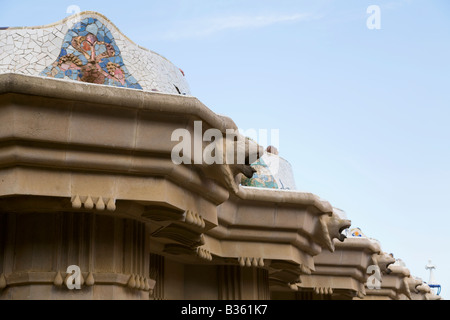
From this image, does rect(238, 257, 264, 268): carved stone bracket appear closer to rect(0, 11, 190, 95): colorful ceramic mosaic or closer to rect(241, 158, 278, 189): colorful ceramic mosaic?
rect(241, 158, 278, 189): colorful ceramic mosaic

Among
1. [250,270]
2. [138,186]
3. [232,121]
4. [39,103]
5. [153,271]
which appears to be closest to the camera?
[39,103]

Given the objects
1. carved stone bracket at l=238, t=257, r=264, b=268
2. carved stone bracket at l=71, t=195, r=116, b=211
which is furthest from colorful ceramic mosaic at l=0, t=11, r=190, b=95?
carved stone bracket at l=238, t=257, r=264, b=268

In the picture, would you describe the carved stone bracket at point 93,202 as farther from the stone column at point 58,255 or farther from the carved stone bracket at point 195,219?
the carved stone bracket at point 195,219

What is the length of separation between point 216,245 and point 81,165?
4.04 metres

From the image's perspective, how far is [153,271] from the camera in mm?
10695

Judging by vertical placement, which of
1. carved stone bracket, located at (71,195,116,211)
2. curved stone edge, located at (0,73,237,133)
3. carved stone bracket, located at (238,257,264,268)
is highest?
curved stone edge, located at (0,73,237,133)

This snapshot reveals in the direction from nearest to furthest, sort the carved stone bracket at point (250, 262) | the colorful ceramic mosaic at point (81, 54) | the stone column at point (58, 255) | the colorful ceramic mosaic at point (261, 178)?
the stone column at point (58, 255)
the colorful ceramic mosaic at point (81, 54)
the carved stone bracket at point (250, 262)
the colorful ceramic mosaic at point (261, 178)

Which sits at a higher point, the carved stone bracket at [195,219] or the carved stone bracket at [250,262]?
the carved stone bracket at [250,262]

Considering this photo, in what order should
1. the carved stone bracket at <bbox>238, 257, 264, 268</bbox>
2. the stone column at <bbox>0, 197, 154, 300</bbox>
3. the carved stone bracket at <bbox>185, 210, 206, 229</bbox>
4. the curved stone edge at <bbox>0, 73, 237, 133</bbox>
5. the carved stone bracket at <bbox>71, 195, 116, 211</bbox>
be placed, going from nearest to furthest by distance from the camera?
the curved stone edge at <bbox>0, 73, 237, 133</bbox>
the carved stone bracket at <bbox>71, 195, 116, 211</bbox>
the stone column at <bbox>0, 197, 154, 300</bbox>
the carved stone bracket at <bbox>185, 210, 206, 229</bbox>
the carved stone bracket at <bbox>238, 257, 264, 268</bbox>

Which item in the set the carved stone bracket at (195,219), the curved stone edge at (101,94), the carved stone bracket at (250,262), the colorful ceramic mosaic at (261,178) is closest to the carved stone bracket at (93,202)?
the curved stone edge at (101,94)

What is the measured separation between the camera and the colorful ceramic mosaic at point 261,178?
12.3 metres

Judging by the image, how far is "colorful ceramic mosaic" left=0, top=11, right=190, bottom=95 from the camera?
829 centimetres
